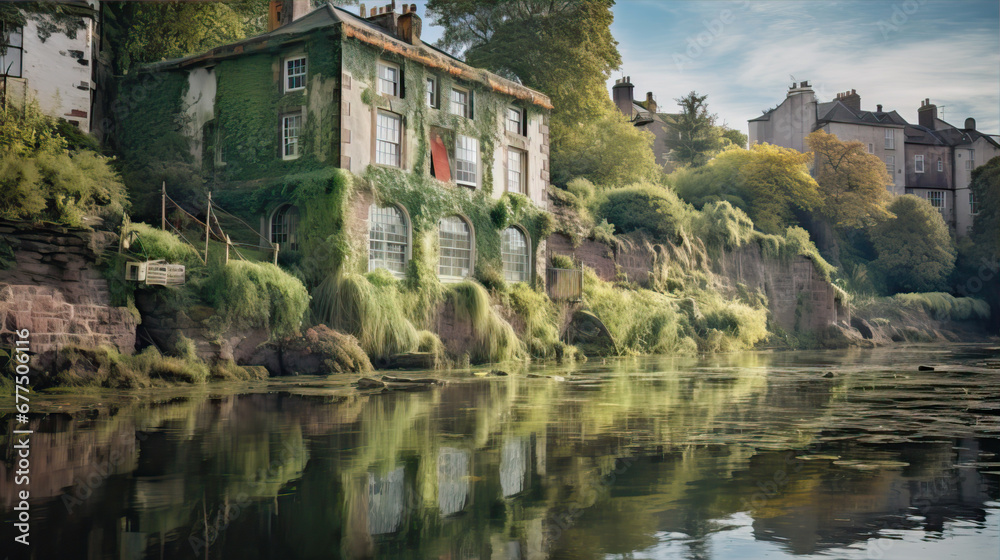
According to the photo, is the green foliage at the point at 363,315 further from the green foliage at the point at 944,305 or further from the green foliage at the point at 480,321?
the green foliage at the point at 944,305

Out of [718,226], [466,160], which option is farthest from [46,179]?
[718,226]

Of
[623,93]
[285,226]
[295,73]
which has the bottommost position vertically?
[285,226]

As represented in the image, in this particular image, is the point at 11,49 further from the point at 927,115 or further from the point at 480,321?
the point at 927,115

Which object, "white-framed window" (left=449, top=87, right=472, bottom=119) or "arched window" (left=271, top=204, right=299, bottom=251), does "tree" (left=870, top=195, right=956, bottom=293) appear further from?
"arched window" (left=271, top=204, right=299, bottom=251)

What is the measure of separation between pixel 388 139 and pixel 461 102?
4.35 metres

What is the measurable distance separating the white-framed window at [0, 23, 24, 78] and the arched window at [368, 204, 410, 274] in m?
11.0

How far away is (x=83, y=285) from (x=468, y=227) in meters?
15.2

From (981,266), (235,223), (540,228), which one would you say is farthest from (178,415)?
(981,266)

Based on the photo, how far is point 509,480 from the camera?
689cm

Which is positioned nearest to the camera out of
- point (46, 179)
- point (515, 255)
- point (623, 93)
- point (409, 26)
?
point (46, 179)

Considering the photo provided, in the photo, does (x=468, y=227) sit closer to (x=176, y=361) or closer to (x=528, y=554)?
(x=176, y=361)

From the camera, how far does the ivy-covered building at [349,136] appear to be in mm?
25484

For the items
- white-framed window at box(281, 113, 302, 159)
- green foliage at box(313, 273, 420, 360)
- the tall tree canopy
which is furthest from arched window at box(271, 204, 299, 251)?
the tall tree canopy

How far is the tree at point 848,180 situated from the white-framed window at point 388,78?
37.1 metres
